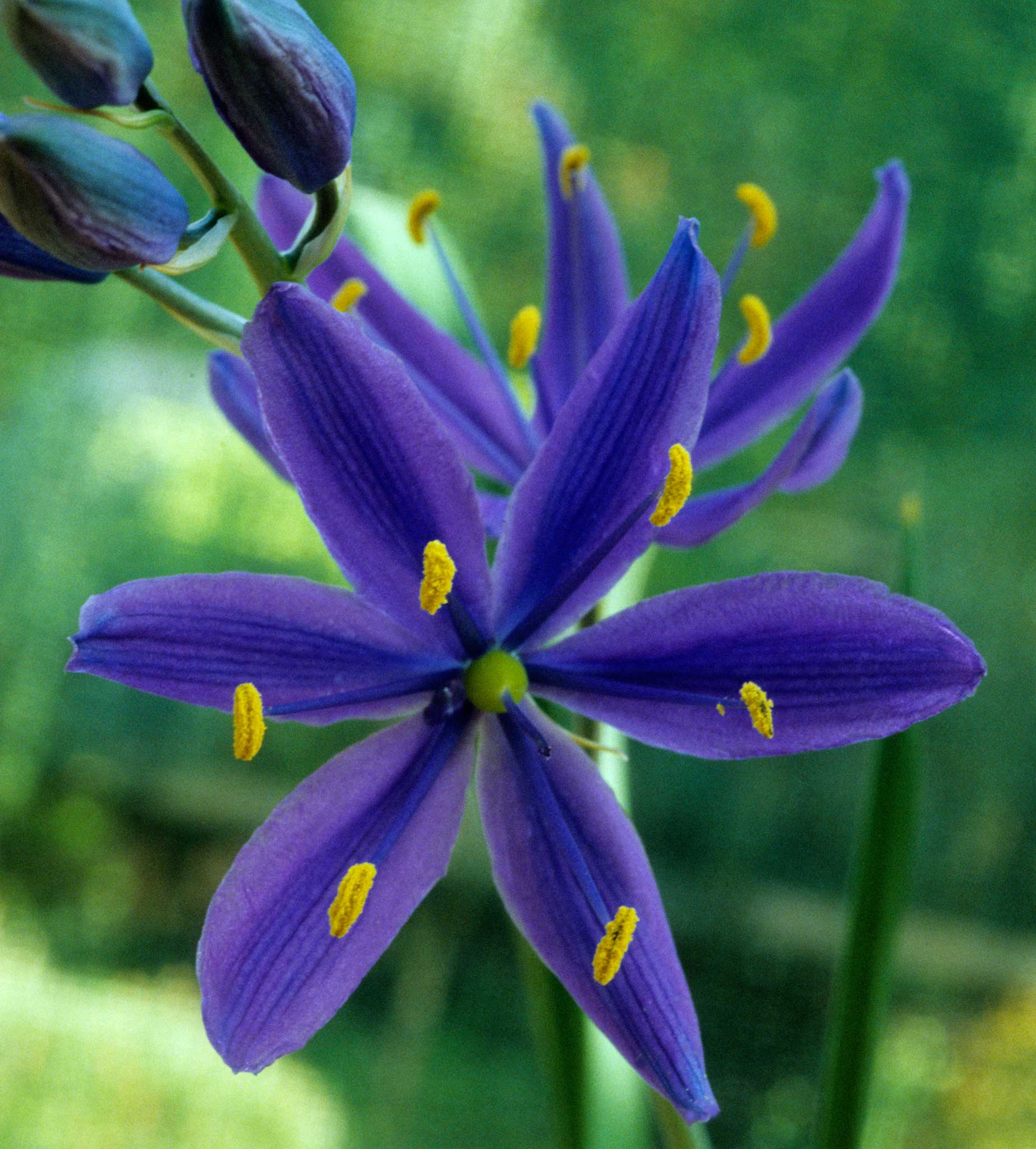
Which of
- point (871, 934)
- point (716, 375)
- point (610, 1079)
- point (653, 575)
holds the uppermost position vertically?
point (716, 375)

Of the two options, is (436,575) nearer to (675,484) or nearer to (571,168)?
(675,484)

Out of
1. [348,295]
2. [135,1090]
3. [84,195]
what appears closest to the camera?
[84,195]

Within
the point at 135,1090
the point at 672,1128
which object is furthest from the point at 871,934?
the point at 135,1090

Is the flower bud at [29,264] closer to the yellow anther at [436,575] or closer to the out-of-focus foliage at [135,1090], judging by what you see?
the yellow anther at [436,575]

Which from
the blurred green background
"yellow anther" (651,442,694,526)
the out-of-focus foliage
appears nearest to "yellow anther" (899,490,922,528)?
"yellow anther" (651,442,694,526)

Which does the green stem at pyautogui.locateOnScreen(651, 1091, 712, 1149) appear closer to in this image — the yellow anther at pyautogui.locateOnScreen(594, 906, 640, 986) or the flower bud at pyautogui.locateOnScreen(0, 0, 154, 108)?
the yellow anther at pyautogui.locateOnScreen(594, 906, 640, 986)

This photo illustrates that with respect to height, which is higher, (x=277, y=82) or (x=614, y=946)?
(x=277, y=82)
